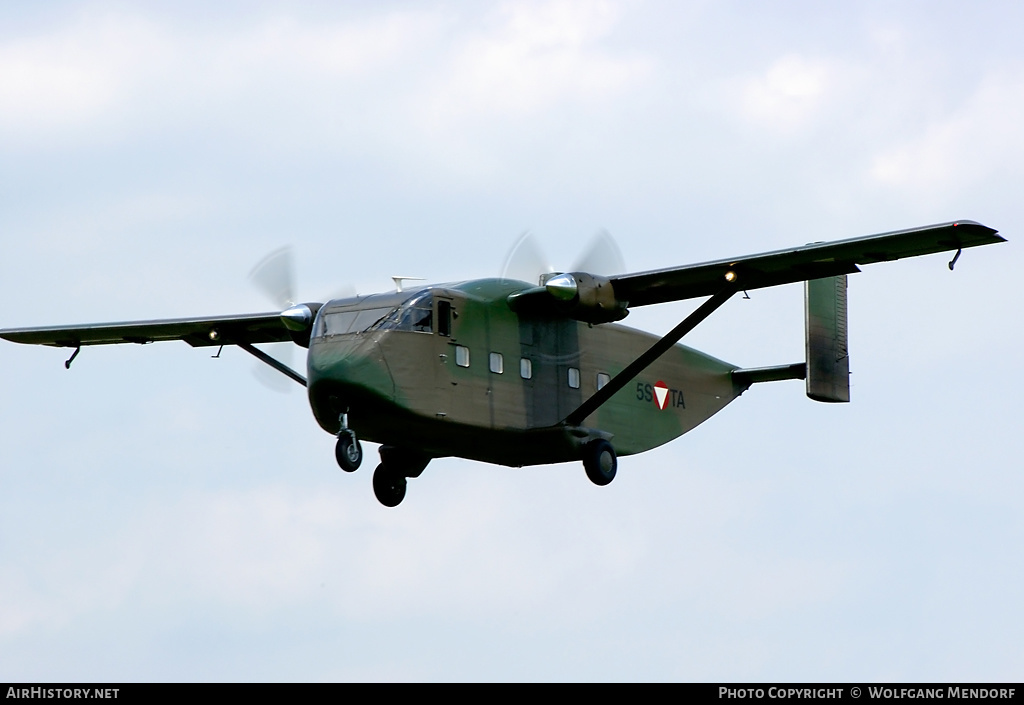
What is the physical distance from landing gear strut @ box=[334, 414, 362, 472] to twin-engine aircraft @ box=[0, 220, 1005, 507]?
20 millimetres

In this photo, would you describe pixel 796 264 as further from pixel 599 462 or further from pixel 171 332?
pixel 171 332

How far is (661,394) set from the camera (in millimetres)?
29984

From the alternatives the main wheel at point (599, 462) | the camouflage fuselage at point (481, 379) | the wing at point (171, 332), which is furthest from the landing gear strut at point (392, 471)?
the wing at point (171, 332)

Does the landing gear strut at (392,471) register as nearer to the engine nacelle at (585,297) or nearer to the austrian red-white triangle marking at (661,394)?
the engine nacelle at (585,297)

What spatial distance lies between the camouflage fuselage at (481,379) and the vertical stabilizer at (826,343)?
249cm

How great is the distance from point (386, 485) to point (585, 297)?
4506 millimetres

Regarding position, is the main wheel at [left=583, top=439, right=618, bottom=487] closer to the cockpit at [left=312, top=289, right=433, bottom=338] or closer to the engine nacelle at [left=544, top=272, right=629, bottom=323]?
the engine nacelle at [left=544, top=272, right=629, bottom=323]

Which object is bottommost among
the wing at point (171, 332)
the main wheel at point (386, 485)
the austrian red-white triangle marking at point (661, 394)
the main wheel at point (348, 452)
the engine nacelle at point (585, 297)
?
the main wheel at point (386, 485)

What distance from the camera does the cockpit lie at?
2523 centimetres

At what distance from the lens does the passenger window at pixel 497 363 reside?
2653 cm
